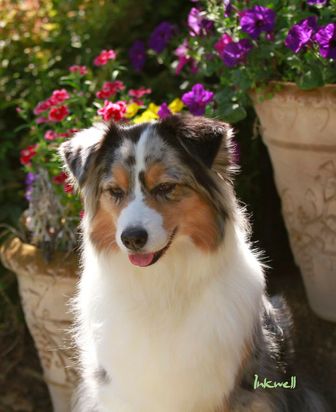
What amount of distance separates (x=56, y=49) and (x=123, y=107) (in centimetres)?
186

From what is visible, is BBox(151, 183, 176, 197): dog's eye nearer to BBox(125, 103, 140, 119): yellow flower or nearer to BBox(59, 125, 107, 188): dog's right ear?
BBox(59, 125, 107, 188): dog's right ear

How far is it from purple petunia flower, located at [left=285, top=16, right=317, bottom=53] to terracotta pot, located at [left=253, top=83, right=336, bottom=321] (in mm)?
259

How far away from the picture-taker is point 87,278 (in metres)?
3.60

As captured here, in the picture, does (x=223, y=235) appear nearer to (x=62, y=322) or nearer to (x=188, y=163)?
(x=188, y=163)

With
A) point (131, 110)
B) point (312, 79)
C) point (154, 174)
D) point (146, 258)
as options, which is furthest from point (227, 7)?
point (146, 258)

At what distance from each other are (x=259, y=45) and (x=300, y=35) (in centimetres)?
40

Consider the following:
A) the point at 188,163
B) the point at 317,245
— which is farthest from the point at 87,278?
the point at 317,245

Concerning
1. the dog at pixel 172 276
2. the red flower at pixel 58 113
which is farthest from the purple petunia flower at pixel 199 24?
the dog at pixel 172 276

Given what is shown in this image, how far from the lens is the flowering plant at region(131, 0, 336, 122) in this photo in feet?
12.7

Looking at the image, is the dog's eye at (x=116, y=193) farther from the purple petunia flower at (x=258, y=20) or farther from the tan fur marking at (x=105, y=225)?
the purple petunia flower at (x=258, y=20)

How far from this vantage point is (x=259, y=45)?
4.16 m

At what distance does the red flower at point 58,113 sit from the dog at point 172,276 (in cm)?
67

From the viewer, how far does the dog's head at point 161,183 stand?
3170 millimetres

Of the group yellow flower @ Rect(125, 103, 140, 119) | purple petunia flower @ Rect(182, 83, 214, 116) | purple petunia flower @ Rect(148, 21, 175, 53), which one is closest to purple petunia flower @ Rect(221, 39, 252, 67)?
purple petunia flower @ Rect(182, 83, 214, 116)
